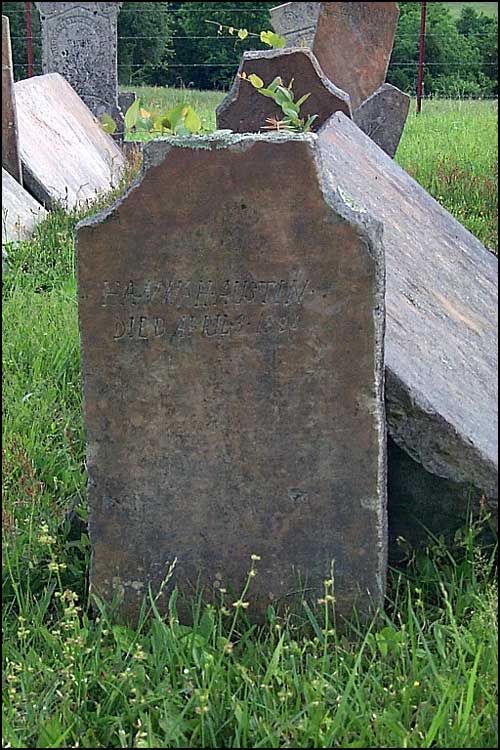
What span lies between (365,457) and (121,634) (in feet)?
2.43

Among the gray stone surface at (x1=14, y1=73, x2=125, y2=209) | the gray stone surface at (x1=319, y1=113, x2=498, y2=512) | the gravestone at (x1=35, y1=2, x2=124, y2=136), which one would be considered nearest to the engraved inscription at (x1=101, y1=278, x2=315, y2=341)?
the gray stone surface at (x1=319, y1=113, x2=498, y2=512)

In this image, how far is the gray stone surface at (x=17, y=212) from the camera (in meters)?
6.16

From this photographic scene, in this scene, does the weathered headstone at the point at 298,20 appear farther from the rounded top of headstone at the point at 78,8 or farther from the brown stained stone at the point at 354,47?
the brown stained stone at the point at 354,47

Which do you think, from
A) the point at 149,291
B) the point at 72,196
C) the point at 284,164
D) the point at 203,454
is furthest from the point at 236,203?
the point at 72,196

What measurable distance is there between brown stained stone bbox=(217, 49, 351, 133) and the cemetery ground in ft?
8.03

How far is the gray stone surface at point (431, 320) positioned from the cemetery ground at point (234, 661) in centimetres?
24

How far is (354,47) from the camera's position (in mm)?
8242

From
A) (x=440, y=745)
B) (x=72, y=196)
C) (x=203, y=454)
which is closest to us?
(x=440, y=745)

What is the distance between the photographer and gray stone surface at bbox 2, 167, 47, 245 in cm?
616

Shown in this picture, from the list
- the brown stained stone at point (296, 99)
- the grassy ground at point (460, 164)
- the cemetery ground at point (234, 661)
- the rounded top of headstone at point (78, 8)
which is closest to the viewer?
the cemetery ground at point (234, 661)

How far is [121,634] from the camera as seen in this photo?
2553 millimetres

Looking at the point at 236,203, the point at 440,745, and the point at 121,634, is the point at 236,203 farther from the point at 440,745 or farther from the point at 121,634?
the point at 440,745

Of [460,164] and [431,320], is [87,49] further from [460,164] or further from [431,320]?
[431,320]

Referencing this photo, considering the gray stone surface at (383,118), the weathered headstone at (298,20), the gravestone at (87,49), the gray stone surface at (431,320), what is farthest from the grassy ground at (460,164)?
the gravestone at (87,49)
